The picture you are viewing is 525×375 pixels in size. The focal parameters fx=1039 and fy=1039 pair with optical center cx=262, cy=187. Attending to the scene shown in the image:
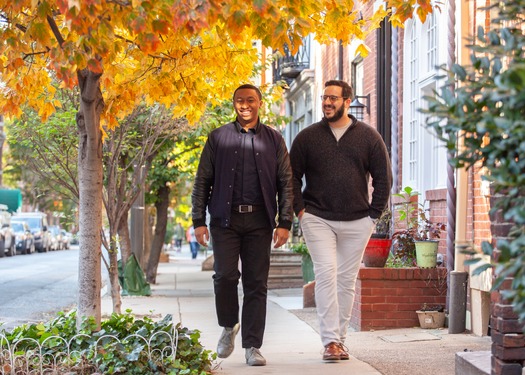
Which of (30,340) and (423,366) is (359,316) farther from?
(30,340)

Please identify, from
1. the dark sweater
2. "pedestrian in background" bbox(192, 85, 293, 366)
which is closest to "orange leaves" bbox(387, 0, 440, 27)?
the dark sweater

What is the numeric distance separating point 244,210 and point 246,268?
16.5 inches

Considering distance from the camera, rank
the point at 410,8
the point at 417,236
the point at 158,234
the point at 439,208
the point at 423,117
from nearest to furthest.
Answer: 1. the point at 410,8
2. the point at 417,236
3. the point at 439,208
4. the point at 423,117
5. the point at 158,234

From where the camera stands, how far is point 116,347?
6.41 meters

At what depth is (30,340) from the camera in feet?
22.1

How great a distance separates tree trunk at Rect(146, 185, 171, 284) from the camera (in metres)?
20.8

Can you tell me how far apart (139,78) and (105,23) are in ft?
7.26

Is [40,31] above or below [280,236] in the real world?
above

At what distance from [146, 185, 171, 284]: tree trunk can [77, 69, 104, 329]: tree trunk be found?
13746mm

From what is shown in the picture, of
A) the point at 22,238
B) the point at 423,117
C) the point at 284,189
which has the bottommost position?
the point at 284,189

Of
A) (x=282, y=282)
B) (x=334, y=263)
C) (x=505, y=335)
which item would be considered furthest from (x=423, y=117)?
(x=282, y=282)

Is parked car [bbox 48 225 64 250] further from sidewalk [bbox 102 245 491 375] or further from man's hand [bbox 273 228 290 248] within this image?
man's hand [bbox 273 228 290 248]

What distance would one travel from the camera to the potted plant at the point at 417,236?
9914 millimetres

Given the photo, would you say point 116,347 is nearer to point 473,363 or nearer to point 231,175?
point 231,175
